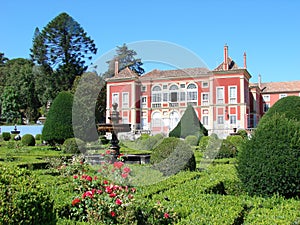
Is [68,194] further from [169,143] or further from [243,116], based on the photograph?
[243,116]

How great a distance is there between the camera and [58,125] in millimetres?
18297

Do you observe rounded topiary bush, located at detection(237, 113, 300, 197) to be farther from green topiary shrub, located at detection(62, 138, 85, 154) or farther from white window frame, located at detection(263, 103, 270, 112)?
white window frame, located at detection(263, 103, 270, 112)

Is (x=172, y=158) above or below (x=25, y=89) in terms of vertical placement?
below

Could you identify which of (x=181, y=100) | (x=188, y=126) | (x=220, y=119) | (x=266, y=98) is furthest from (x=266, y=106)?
(x=188, y=126)

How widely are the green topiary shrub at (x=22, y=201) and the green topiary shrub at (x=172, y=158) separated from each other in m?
5.22

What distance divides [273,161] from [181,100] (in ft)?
75.5

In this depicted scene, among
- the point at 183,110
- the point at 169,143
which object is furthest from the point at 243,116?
the point at 169,143

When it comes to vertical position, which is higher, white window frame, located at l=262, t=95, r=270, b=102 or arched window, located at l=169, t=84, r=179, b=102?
white window frame, located at l=262, t=95, r=270, b=102

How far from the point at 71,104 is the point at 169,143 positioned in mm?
12059

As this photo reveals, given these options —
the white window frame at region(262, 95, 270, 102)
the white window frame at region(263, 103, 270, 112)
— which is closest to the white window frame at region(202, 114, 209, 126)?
the white window frame at region(263, 103, 270, 112)

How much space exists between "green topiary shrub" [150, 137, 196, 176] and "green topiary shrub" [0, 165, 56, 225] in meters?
5.22

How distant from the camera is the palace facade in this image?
26.0m

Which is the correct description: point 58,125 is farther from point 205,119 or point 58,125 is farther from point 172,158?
point 205,119

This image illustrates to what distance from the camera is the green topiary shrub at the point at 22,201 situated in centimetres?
307
